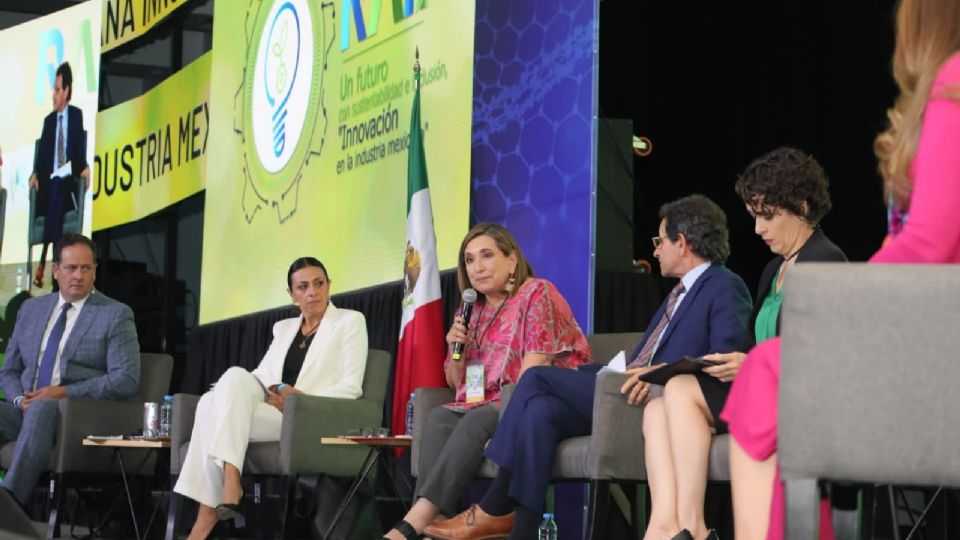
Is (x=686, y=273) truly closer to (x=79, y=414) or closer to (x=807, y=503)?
(x=807, y=503)

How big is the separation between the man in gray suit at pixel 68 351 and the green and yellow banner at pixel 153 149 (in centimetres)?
223

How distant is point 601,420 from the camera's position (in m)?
3.46

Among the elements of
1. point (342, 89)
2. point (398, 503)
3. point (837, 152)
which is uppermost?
point (342, 89)

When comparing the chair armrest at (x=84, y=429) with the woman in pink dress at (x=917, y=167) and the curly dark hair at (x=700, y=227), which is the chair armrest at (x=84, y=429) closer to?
the curly dark hair at (x=700, y=227)

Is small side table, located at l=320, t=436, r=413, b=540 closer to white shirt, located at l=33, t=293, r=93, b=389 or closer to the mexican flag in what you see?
the mexican flag

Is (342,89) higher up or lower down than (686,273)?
higher up

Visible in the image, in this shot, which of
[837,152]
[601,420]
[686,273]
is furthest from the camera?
[837,152]

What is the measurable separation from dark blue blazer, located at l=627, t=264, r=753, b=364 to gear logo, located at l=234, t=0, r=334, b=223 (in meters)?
3.56

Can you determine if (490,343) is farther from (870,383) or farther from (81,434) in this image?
(870,383)

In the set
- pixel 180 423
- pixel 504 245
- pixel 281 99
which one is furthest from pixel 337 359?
pixel 281 99

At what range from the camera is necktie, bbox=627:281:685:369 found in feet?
12.2

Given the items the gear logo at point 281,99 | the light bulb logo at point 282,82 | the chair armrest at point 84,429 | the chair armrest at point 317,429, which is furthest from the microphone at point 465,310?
the light bulb logo at point 282,82

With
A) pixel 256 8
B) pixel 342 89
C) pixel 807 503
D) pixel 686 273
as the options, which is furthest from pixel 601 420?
pixel 256 8

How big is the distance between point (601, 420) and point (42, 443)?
308 centimetres
